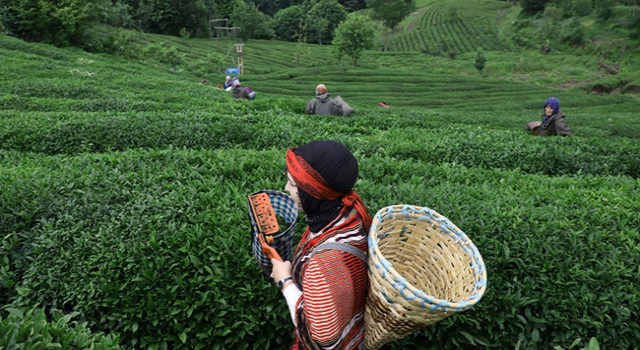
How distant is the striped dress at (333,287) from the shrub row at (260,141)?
12.7ft

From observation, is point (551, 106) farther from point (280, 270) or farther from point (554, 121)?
point (280, 270)

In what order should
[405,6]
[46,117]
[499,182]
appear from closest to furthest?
[499,182] → [46,117] → [405,6]

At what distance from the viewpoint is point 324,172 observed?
71.6 inches

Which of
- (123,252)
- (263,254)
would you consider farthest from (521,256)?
(123,252)

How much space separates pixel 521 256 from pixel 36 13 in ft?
83.6

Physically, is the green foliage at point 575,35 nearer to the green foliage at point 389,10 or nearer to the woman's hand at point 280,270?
the green foliage at point 389,10

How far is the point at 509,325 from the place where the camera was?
2.86 m

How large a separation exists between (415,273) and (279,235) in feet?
2.66

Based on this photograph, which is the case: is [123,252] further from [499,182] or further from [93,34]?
[93,34]

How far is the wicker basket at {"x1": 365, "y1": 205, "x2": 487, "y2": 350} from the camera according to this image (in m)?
1.61

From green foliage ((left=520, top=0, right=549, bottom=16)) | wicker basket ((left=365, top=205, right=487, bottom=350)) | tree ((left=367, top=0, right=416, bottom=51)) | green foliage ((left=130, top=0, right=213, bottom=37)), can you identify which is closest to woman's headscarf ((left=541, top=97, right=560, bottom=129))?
wicker basket ((left=365, top=205, right=487, bottom=350))

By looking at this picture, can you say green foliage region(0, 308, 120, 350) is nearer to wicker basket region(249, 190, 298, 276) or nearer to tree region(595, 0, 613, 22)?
wicker basket region(249, 190, 298, 276)

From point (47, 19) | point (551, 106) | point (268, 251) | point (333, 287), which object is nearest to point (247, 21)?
point (47, 19)

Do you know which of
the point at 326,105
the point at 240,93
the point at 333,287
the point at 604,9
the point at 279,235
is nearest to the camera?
the point at 333,287
